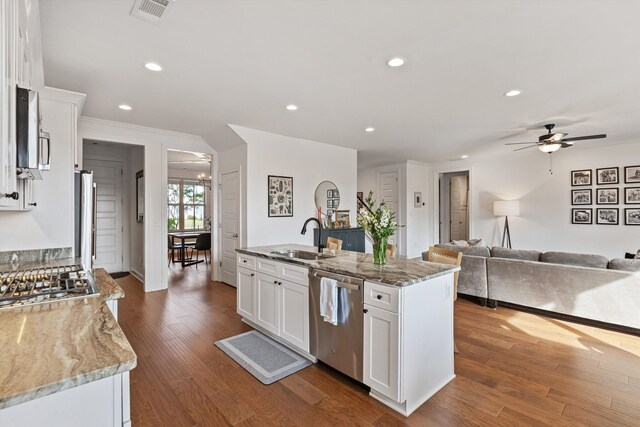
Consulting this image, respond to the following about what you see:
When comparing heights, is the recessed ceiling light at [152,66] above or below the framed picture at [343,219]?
above

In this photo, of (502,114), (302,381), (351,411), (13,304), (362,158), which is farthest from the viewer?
(362,158)

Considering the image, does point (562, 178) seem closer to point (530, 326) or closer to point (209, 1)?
point (530, 326)

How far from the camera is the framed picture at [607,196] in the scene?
19.4 feet

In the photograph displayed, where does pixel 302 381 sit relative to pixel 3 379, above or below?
below

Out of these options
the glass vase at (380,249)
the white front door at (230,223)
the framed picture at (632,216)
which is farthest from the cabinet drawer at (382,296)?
the framed picture at (632,216)

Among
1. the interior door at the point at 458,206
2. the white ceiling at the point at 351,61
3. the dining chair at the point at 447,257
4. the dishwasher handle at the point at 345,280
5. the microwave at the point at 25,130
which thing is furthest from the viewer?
Answer: the interior door at the point at 458,206

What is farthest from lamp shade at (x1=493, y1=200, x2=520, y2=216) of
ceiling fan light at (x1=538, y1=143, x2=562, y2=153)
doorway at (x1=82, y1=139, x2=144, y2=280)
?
doorway at (x1=82, y1=139, x2=144, y2=280)

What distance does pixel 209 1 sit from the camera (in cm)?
188

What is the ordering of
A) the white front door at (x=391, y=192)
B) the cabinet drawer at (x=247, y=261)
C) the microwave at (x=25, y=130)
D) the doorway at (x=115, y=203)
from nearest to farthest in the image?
the microwave at (x=25, y=130) → the cabinet drawer at (x=247, y=261) → the doorway at (x=115, y=203) → the white front door at (x=391, y=192)

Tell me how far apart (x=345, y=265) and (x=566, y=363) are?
2.09 metres

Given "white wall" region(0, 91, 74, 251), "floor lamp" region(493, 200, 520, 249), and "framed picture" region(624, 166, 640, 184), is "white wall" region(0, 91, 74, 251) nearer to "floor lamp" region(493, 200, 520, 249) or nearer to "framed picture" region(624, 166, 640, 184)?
"floor lamp" region(493, 200, 520, 249)

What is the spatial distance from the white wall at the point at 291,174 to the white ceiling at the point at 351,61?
57 centimetres

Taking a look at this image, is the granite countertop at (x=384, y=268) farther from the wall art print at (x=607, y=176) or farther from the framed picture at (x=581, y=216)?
the wall art print at (x=607, y=176)

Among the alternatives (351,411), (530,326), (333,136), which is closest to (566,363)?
(530,326)
